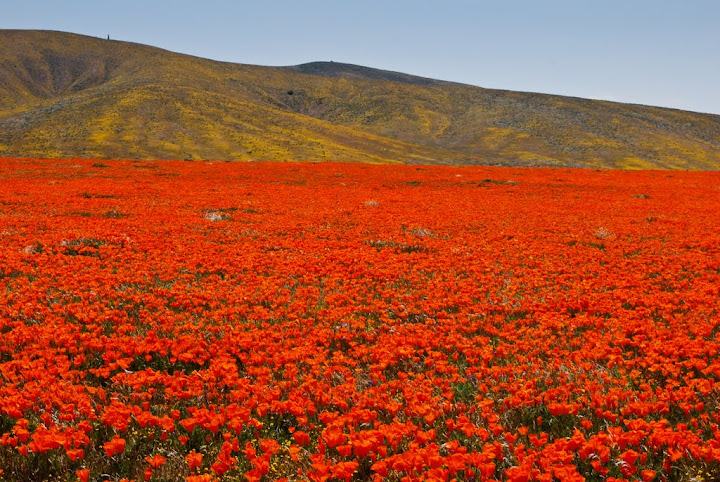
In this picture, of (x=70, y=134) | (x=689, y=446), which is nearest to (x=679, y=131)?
(x=70, y=134)

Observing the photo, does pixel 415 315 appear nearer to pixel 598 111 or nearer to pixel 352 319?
pixel 352 319

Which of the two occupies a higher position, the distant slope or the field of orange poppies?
the distant slope

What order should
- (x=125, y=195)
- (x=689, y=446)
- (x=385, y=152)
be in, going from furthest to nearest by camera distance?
(x=385, y=152) < (x=125, y=195) < (x=689, y=446)

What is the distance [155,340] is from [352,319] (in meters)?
2.85

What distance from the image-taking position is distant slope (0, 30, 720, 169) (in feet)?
261

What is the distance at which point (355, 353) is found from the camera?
586 cm

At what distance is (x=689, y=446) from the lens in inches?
136

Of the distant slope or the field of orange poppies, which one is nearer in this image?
the field of orange poppies

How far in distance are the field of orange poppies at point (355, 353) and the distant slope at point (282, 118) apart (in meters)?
63.1

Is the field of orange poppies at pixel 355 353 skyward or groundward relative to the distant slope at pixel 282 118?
groundward

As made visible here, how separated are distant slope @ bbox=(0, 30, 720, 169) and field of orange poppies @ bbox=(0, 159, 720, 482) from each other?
63.1 meters

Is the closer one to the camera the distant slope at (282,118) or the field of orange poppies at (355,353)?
the field of orange poppies at (355,353)

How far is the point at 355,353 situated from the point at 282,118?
113 metres

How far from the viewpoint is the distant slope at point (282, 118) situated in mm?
79688
